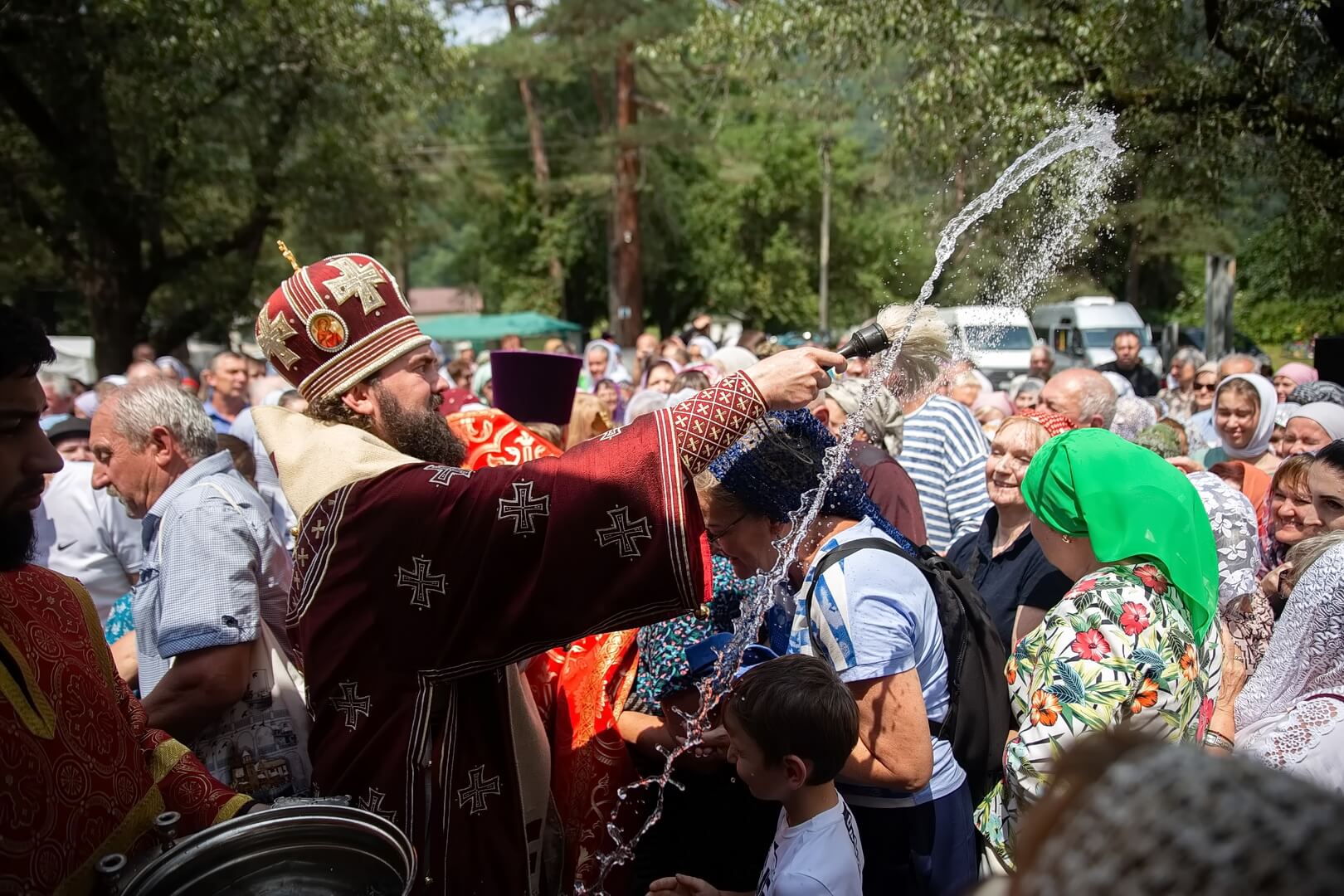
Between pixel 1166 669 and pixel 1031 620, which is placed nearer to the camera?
pixel 1166 669

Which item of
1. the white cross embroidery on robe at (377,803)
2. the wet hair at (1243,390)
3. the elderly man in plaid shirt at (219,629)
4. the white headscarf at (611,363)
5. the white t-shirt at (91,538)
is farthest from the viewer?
the white headscarf at (611,363)

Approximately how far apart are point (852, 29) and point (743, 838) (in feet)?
31.4

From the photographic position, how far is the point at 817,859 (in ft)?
7.74

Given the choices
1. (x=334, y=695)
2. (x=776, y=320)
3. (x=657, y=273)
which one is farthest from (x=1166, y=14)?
(x=776, y=320)

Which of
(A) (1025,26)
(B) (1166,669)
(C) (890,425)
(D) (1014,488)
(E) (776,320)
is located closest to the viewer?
(B) (1166,669)

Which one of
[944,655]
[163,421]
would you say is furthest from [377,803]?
[163,421]

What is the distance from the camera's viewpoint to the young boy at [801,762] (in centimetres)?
237

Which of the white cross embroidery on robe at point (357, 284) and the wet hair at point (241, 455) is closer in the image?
the white cross embroidery on robe at point (357, 284)

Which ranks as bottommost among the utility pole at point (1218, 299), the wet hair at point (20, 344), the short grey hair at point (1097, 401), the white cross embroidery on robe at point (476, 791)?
the utility pole at point (1218, 299)

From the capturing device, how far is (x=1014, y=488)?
4262 mm

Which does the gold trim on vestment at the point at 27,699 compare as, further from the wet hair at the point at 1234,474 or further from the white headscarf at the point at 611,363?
the white headscarf at the point at 611,363

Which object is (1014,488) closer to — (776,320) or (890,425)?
(890,425)

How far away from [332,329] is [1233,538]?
10.7ft

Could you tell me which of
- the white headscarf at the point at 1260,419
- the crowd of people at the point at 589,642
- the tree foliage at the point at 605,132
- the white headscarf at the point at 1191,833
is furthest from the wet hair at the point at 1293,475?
the white headscarf at the point at 1191,833
